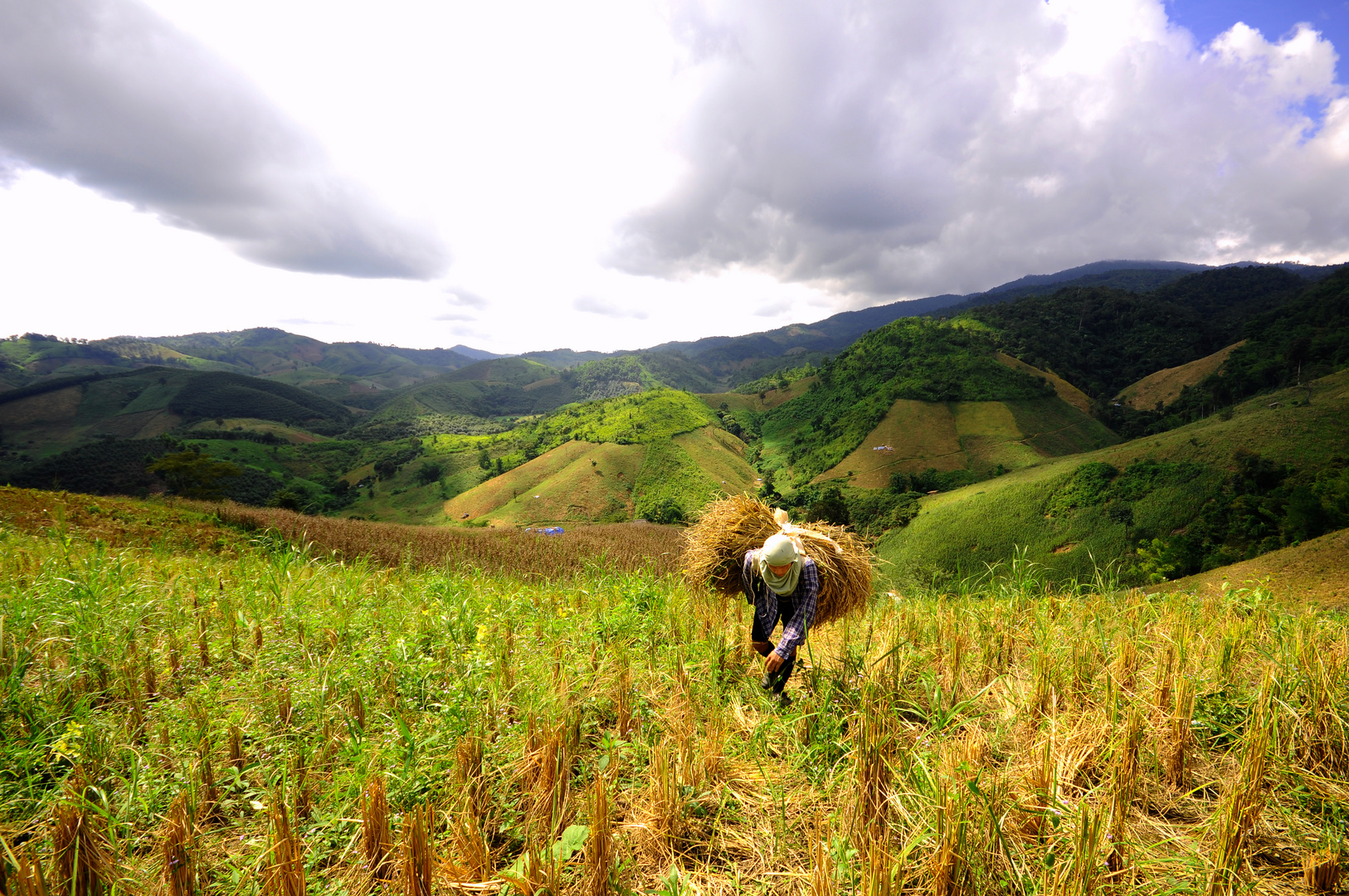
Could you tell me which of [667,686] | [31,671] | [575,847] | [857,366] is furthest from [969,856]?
[857,366]

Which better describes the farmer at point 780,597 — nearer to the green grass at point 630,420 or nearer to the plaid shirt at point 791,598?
the plaid shirt at point 791,598

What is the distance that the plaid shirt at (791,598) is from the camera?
3228 mm

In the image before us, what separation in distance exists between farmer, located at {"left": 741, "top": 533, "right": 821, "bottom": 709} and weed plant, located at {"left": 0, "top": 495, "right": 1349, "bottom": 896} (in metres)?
0.22

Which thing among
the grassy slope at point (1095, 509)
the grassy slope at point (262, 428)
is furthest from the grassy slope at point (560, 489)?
the grassy slope at point (262, 428)

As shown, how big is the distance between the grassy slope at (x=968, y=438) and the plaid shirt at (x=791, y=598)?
225 ft

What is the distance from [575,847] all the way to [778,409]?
121752mm

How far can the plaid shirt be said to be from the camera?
3.23m

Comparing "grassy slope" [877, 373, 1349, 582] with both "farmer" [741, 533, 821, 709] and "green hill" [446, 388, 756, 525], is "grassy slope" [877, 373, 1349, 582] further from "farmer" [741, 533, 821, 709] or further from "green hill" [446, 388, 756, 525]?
"farmer" [741, 533, 821, 709]

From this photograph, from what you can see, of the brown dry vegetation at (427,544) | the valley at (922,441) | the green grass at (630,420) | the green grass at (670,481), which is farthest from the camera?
the green grass at (630,420)

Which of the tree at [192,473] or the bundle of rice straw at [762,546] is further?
the tree at [192,473]

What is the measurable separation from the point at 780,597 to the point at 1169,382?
439ft

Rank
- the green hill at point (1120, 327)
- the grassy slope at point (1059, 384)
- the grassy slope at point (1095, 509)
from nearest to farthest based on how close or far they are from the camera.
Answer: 1. the grassy slope at point (1095, 509)
2. the grassy slope at point (1059, 384)
3. the green hill at point (1120, 327)

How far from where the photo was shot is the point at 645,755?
2658mm

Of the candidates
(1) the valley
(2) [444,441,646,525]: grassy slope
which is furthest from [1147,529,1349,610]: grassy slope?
(2) [444,441,646,525]: grassy slope
